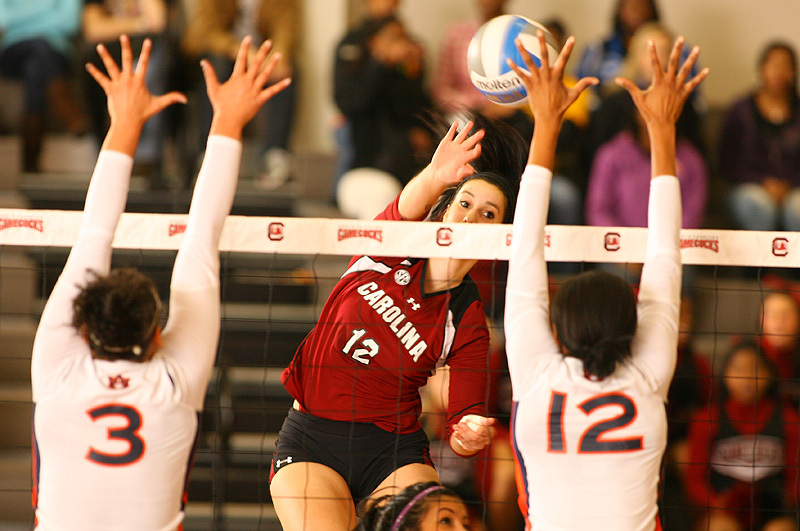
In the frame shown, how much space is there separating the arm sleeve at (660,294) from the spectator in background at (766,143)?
3631 mm

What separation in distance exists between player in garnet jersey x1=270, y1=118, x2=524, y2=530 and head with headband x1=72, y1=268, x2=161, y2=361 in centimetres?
87

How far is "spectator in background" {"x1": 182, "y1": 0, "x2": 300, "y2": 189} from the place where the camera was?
6.11m

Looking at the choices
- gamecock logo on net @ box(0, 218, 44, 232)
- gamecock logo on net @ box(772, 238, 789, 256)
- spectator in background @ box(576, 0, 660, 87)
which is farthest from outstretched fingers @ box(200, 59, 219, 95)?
spectator in background @ box(576, 0, 660, 87)

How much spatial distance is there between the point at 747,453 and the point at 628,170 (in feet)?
6.10

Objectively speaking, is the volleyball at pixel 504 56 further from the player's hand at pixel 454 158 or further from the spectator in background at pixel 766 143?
the spectator in background at pixel 766 143

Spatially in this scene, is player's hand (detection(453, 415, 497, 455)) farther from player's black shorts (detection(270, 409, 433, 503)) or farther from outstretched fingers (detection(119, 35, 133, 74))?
outstretched fingers (detection(119, 35, 133, 74))

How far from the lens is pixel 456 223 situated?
3031 mm

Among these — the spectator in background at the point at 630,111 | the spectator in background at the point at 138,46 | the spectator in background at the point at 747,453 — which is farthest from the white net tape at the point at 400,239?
the spectator in background at the point at 138,46

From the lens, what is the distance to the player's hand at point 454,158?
309cm

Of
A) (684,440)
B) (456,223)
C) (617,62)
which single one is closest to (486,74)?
(456,223)

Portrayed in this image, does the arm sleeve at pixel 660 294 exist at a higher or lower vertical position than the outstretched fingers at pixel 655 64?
lower

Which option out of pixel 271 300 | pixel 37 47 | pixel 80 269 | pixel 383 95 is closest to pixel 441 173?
pixel 80 269

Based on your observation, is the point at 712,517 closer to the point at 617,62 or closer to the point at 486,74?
the point at 486,74

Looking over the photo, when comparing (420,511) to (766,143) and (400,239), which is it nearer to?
(400,239)
